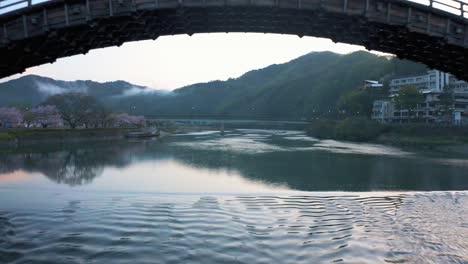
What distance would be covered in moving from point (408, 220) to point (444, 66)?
425 inches

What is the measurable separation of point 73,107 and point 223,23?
2995 inches

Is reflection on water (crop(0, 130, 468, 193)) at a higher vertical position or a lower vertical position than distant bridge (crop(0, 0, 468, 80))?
lower

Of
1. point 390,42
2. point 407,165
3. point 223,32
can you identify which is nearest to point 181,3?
point 223,32

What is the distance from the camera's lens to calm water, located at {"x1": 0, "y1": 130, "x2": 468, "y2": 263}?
1118 centimetres

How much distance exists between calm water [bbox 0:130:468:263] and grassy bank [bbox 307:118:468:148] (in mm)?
36159

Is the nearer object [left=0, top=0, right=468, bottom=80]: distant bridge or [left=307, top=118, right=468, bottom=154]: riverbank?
[left=0, top=0, right=468, bottom=80]: distant bridge

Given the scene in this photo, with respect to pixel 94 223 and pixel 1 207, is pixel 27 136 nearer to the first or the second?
pixel 1 207

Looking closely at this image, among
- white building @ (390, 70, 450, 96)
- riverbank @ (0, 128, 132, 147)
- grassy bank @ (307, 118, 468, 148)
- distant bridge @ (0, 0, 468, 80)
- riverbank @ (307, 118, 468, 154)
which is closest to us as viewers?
distant bridge @ (0, 0, 468, 80)

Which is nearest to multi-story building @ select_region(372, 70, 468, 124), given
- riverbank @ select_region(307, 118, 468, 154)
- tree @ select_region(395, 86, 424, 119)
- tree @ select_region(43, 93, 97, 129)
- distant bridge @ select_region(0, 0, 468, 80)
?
tree @ select_region(395, 86, 424, 119)

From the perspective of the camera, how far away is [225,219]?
49.4 feet

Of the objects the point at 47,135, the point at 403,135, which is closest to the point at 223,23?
→ the point at 47,135

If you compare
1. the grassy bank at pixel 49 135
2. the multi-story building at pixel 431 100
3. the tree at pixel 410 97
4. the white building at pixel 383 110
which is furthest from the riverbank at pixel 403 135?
the grassy bank at pixel 49 135

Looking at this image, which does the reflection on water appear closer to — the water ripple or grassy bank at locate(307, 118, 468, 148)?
the water ripple

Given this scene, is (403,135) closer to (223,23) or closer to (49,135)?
(223,23)
